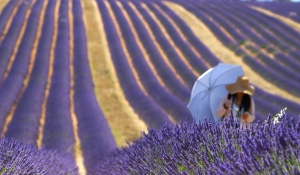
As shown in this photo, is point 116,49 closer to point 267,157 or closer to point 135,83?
point 135,83

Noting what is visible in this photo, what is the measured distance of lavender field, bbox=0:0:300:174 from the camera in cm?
876

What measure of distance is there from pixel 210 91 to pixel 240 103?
0.61 meters

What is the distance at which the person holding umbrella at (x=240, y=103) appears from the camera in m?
4.70

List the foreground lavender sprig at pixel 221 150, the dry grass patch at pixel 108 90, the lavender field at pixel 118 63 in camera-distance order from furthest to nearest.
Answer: the dry grass patch at pixel 108 90, the lavender field at pixel 118 63, the foreground lavender sprig at pixel 221 150

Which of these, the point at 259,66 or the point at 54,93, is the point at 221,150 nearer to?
the point at 54,93

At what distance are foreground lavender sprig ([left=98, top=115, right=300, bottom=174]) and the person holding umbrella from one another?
1269mm

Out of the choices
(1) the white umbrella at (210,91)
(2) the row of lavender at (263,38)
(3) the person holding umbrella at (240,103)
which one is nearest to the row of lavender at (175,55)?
(2) the row of lavender at (263,38)

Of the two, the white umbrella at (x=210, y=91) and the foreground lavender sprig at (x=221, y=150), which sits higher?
the foreground lavender sprig at (x=221, y=150)

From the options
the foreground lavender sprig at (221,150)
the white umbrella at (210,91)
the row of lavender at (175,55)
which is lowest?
the row of lavender at (175,55)

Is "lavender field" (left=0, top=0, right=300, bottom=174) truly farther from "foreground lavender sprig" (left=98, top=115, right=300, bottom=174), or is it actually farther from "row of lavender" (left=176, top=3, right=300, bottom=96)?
"foreground lavender sprig" (left=98, top=115, right=300, bottom=174)

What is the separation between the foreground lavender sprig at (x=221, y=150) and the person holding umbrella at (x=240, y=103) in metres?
1.27

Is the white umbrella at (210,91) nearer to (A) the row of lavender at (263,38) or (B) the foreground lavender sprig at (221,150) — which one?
(B) the foreground lavender sprig at (221,150)

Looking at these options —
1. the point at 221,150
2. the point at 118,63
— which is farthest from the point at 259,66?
the point at 221,150

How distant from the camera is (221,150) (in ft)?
8.73
